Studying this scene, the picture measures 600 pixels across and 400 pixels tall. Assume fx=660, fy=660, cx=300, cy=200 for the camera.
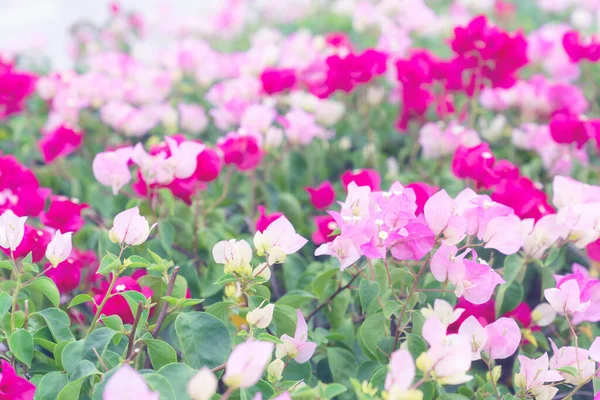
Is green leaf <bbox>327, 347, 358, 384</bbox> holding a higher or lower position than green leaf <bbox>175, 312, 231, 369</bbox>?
lower

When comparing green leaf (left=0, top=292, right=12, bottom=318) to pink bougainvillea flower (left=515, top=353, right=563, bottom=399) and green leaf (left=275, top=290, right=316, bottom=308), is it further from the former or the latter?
pink bougainvillea flower (left=515, top=353, right=563, bottom=399)

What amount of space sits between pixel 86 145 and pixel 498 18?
177cm

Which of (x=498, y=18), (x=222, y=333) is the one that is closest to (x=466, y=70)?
(x=222, y=333)

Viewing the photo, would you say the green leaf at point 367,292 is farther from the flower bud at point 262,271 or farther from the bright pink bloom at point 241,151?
the bright pink bloom at point 241,151

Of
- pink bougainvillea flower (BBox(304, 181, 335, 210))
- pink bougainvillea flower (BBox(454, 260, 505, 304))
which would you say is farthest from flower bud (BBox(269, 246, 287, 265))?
pink bougainvillea flower (BBox(304, 181, 335, 210))

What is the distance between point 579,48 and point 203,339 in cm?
120

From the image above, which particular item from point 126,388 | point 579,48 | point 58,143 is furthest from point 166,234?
point 579,48

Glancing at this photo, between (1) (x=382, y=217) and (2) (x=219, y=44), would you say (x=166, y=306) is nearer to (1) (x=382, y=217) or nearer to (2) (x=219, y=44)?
(1) (x=382, y=217)

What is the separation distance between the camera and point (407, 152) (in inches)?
63.3

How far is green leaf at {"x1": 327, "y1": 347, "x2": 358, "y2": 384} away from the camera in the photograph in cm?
86

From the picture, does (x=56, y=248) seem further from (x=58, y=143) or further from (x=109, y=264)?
(x=58, y=143)

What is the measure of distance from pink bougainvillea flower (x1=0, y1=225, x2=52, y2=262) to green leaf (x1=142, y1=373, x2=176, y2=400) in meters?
0.35

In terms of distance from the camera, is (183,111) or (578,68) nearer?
(183,111)

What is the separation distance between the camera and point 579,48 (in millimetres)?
1534
